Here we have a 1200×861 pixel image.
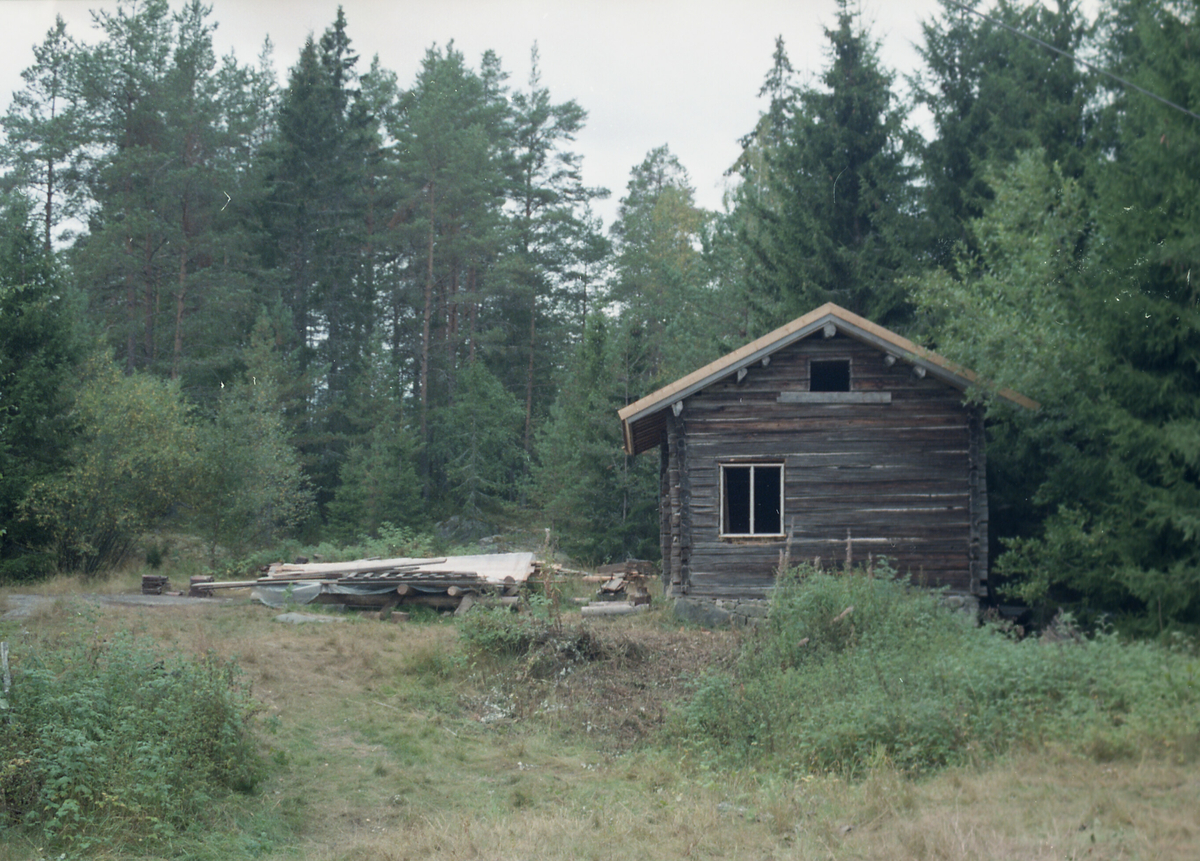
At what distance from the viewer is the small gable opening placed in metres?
17.0

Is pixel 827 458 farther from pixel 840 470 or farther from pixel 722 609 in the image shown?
pixel 722 609

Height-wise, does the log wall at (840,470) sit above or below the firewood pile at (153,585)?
above

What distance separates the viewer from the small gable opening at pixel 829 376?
17.0m

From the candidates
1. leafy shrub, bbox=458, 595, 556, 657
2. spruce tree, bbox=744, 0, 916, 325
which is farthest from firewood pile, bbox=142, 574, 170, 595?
spruce tree, bbox=744, 0, 916, 325

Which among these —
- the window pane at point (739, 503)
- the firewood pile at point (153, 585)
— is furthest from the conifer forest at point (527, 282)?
the window pane at point (739, 503)

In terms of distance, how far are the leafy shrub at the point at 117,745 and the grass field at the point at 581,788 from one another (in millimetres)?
199

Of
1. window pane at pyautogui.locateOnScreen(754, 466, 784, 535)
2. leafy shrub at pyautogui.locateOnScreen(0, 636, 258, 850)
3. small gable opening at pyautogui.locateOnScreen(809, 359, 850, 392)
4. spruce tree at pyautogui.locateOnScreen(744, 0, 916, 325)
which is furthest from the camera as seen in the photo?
spruce tree at pyautogui.locateOnScreen(744, 0, 916, 325)

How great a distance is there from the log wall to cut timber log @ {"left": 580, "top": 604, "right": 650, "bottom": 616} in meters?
1.52

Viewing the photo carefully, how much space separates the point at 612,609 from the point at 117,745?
11.3m

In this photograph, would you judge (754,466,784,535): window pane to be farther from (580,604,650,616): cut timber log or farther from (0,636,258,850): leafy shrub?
(0,636,258,850): leafy shrub

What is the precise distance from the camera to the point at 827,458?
1625 centimetres

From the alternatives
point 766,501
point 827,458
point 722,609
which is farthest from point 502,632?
point 766,501

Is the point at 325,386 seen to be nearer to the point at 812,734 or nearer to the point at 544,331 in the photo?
the point at 544,331

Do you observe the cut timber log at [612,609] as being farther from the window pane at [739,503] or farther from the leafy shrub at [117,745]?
the leafy shrub at [117,745]
